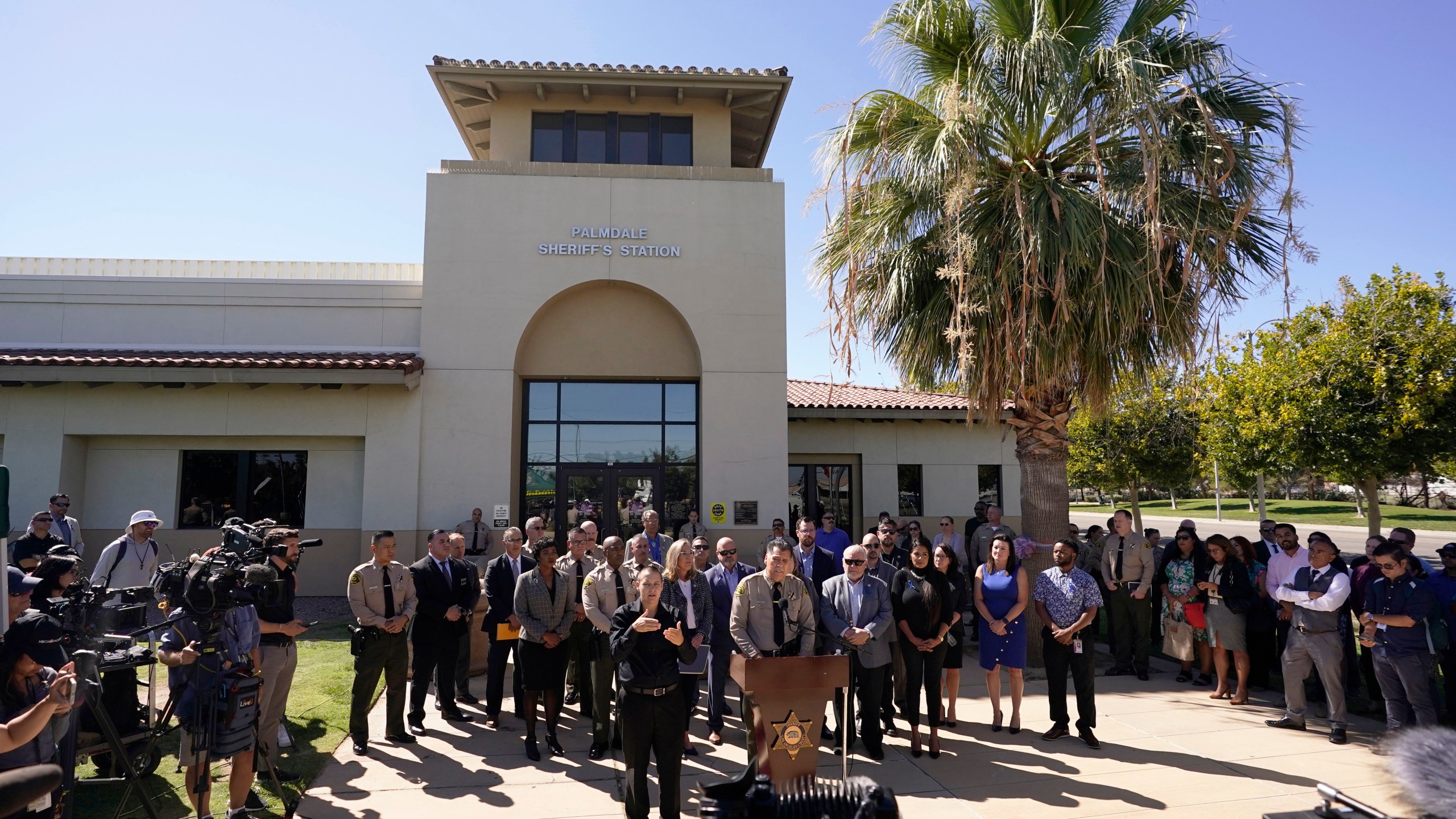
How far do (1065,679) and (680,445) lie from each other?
27.9 ft

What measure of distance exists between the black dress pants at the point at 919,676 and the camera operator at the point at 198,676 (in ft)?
17.2

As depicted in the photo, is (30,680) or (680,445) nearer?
(30,680)

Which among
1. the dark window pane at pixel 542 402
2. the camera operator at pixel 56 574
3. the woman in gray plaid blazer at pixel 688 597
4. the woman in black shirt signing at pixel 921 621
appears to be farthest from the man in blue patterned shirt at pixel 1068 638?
the dark window pane at pixel 542 402

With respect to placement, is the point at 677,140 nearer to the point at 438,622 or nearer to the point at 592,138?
the point at 592,138

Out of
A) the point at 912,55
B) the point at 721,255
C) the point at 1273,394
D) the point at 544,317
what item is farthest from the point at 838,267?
the point at 1273,394

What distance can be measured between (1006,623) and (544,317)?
393 inches

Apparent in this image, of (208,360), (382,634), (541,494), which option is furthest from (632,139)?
(382,634)

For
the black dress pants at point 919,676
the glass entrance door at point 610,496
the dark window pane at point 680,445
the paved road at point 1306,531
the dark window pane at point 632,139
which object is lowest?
the paved road at point 1306,531

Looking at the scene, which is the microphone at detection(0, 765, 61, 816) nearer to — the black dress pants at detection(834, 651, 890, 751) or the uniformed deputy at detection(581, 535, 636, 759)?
the uniformed deputy at detection(581, 535, 636, 759)

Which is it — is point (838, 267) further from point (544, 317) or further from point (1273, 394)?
point (1273, 394)

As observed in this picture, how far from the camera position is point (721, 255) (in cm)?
1432

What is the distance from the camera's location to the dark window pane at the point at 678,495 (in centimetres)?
1443

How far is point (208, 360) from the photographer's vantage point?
12953 millimetres

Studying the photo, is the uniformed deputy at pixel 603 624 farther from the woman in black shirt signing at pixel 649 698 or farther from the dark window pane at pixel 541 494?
the dark window pane at pixel 541 494
